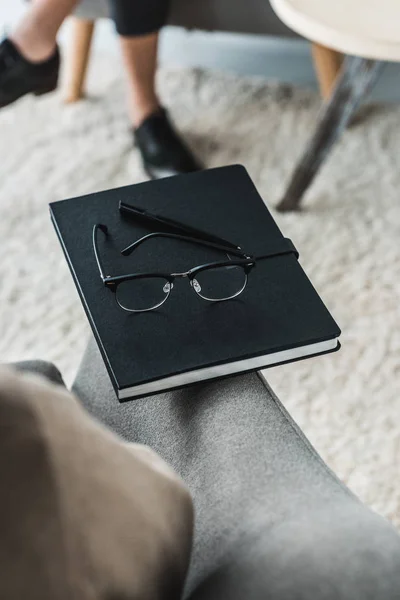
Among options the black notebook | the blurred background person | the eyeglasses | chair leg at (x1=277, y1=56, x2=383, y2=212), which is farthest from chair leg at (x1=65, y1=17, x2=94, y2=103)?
the eyeglasses

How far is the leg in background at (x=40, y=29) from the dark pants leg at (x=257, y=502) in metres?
0.93

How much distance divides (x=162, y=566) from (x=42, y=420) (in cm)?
13

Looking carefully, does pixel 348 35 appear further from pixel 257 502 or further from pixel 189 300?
pixel 257 502

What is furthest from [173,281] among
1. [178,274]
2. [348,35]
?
[348,35]

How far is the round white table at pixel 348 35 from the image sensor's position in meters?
1.14

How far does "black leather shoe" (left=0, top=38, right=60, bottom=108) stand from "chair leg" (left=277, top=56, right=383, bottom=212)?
535mm

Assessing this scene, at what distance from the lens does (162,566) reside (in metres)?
0.46

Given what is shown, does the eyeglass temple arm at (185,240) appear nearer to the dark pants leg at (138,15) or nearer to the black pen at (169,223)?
the black pen at (169,223)

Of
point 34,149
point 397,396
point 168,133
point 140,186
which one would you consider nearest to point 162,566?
point 140,186

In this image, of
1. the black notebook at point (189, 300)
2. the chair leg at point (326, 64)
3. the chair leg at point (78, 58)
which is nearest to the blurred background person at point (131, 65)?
the chair leg at point (78, 58)

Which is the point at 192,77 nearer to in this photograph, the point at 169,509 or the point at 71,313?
the point at 71,313

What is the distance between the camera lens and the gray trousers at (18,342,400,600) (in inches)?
17.4

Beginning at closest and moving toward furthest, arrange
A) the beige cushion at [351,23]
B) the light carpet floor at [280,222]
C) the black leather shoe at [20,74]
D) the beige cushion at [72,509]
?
1. the beige cushion at [72,509]
2. the beige cushion at [351,23]
3. the light carpet floor at [280,222]
4. the black leather shoe at [20,74]

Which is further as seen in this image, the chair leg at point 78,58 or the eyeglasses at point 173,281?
the chair leg at point 78,58
